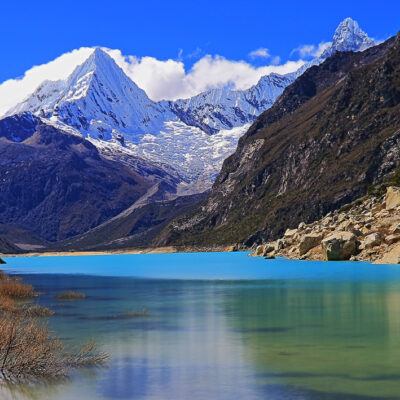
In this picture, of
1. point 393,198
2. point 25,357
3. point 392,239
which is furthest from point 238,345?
point 393,198

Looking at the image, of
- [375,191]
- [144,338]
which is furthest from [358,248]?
[144,338]

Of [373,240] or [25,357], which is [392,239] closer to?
[373,240]

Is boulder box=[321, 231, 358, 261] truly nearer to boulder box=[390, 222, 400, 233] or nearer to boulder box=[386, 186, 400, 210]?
boulder box=[390, 222, 400, 233]

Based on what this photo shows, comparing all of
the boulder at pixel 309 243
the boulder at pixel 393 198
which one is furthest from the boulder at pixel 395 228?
the boulder at pixel 309 243

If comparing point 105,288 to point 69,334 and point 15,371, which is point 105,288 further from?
point 15,371

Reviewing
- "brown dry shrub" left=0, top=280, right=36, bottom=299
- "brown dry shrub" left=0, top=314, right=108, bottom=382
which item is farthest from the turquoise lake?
"brown dry shrub" left=0, top=280, right=36, bottom=299

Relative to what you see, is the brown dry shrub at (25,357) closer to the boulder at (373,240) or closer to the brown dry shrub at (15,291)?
the brown dry shrub at (15,291)
